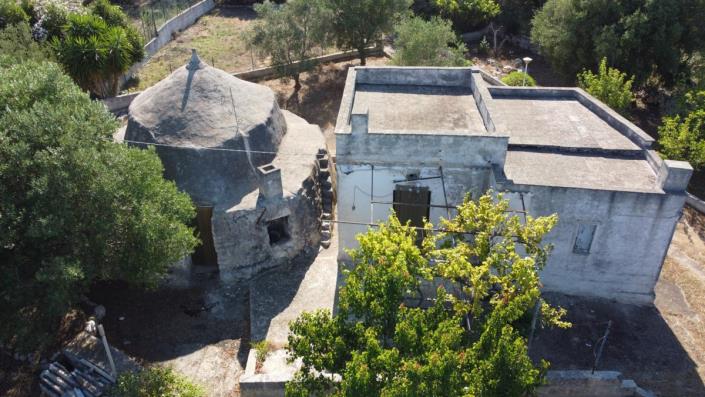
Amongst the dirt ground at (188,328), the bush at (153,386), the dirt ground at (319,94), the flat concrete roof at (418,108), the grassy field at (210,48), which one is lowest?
the dirt ground at (188,328)

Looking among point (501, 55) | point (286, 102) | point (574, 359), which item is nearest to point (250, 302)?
point (574, 359)

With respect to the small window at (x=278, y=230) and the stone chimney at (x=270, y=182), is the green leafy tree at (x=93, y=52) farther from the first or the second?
the small window at (x=278, y=230)

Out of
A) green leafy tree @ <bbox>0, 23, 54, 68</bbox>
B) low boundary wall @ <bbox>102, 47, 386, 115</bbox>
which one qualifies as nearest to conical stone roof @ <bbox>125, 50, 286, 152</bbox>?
green leafy tree @ <bbox>0, 23, 54, 68</bbox>

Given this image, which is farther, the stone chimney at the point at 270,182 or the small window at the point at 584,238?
the stone chimney at the point at 270,182

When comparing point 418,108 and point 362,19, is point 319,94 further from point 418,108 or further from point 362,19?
point 418,108

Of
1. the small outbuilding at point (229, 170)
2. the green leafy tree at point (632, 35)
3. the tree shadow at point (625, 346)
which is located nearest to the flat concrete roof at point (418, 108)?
the small outbuilding at point (229, 170)
